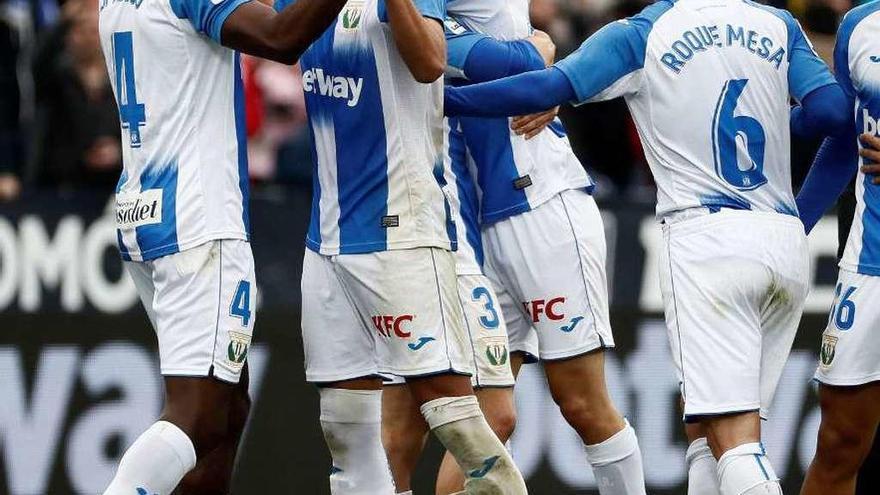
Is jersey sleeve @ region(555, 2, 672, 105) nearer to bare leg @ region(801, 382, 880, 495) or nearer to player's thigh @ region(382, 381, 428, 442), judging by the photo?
bare leg @ region(801, 382, 880, 495)

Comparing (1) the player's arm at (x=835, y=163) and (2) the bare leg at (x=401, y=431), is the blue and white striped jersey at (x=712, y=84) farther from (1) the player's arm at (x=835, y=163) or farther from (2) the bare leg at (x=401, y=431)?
(2) the bare leg at (x=401, y=431)

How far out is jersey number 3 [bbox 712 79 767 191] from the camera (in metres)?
6.63

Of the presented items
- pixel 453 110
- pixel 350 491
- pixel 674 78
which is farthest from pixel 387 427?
pixel 674 78

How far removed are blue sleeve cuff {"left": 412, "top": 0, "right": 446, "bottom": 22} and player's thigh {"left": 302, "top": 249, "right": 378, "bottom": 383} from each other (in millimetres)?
1088

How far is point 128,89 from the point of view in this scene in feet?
21.5

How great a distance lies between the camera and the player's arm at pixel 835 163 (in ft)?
22.8

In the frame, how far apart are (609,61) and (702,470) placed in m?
1.68

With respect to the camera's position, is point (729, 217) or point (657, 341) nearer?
point (729, 217)

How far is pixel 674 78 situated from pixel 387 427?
2.10m

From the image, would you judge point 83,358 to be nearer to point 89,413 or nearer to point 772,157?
point 89,413

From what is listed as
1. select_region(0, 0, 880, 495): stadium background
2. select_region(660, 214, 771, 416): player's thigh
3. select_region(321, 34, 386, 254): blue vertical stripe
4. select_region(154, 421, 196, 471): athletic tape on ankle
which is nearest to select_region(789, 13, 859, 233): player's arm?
select_region(660, 214, 771, 416): player's thigh

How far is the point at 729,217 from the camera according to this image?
21.8 ft

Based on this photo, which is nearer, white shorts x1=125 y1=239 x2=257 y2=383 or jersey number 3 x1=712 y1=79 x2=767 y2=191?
white shorts x1=125 y1=239 x2=257 y2=383

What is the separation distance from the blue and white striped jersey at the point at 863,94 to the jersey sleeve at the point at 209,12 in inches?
94.6
